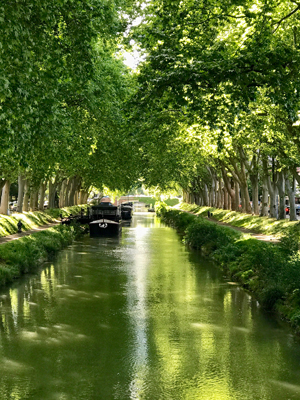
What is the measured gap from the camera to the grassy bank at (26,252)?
20.0 meters

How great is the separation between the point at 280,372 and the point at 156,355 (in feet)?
8.30

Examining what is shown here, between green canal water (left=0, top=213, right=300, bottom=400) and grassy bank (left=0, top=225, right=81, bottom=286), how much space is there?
0.63 m

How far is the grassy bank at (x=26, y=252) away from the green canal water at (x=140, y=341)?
0.63 m

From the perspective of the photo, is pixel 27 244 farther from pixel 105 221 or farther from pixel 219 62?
pixel 105 221

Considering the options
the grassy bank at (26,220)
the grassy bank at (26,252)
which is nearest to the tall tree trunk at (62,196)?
the grassy bank at (26,220)

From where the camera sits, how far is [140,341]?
490 inches

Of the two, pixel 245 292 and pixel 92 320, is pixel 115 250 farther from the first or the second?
pixel 92 320

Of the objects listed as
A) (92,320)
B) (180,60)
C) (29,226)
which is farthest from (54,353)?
(29,226)

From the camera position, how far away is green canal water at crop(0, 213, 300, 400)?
31.1 feet

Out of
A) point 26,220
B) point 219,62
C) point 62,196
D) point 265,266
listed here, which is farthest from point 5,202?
point 219,62

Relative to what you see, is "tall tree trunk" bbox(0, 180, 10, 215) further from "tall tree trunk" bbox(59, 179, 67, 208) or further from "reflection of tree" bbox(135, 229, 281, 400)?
"tall tree trunk" bbox(59, 179, 67, 208)

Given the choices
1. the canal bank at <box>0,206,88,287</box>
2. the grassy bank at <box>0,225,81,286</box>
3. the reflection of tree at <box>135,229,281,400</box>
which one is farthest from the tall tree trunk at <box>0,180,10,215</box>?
the reflection of tree at <box>135,229,281,400</box>

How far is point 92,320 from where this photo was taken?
14469 millimetres

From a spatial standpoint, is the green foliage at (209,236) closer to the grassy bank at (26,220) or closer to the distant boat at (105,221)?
the distant boat at (105,221)
